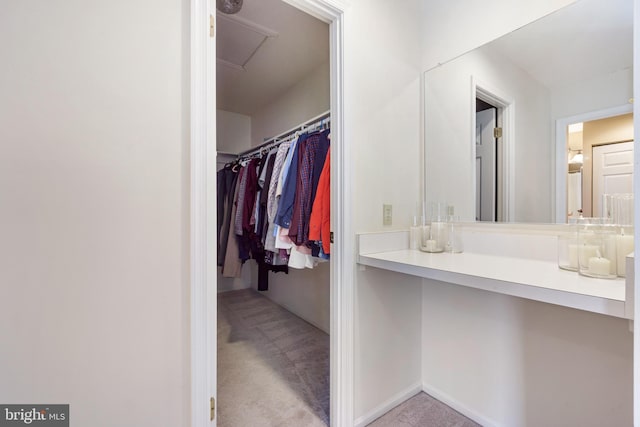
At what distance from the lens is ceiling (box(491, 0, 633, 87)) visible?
1015mm

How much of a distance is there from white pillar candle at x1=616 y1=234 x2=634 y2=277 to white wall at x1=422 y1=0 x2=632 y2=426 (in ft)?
0.96

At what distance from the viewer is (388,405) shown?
4.81 feet

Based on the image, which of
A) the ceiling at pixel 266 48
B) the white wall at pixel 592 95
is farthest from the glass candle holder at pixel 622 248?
the ceiling at pixel 266 48

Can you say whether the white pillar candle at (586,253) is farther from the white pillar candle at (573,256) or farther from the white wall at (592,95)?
the white wall at (592,95)

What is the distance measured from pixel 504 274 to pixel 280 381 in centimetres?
150

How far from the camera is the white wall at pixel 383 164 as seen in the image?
135cm

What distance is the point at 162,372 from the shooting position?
2.91ft

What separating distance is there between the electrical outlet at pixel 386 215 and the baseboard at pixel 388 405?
3.26 ft

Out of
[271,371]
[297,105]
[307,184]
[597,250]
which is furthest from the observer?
[297,105]

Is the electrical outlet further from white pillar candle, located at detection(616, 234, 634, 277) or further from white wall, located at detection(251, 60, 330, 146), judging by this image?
white wall, located at detection(251, 60, 330, 146)

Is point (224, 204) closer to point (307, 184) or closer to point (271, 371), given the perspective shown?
point (307, 184)

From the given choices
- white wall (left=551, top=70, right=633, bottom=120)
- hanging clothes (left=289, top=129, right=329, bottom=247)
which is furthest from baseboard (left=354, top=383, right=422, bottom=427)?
white wall (left=551, top=70, right=633, bottom=120)

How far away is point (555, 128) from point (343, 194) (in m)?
1.00

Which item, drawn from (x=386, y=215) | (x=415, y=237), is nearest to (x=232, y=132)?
(x=386, y=215)
